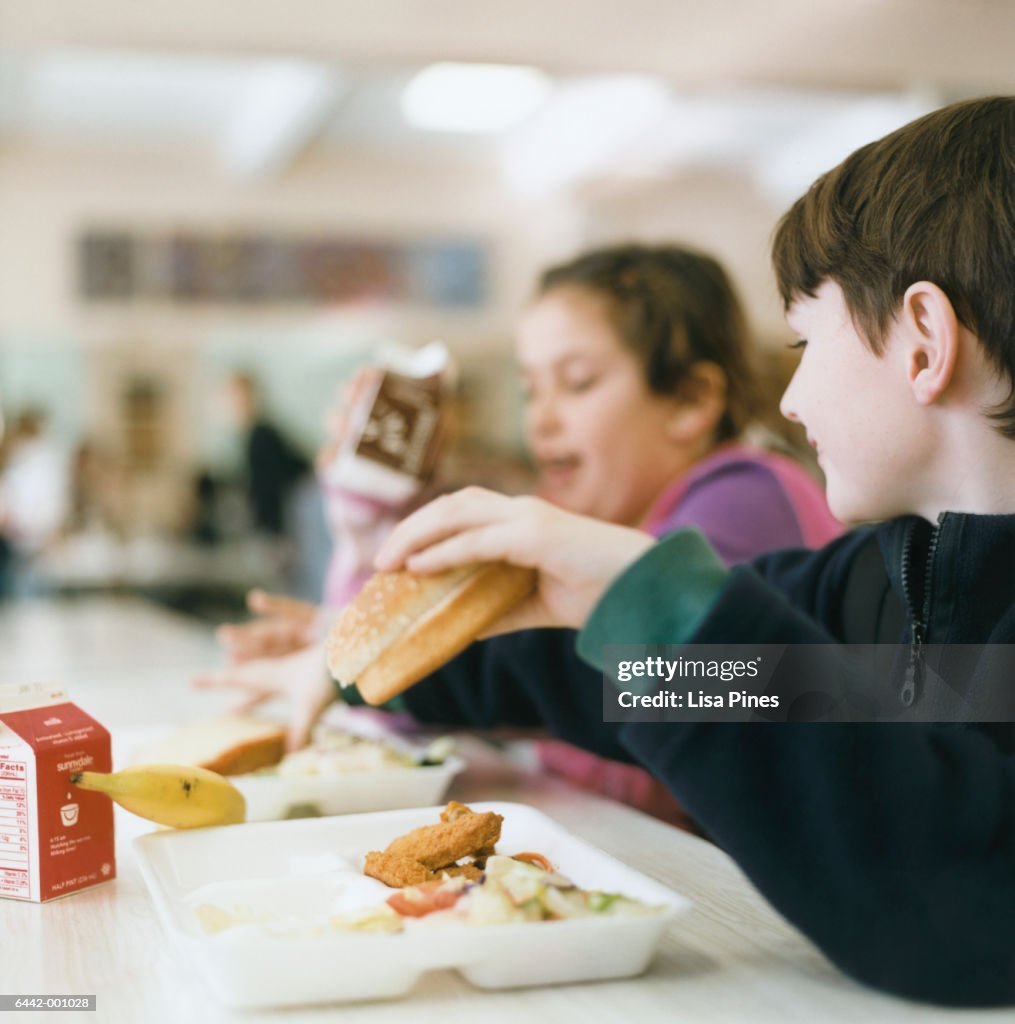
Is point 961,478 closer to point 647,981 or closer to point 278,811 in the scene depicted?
point 647,981

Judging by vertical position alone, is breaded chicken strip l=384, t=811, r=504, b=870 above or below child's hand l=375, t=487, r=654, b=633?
below

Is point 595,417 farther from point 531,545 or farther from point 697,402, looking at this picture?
point 531,545

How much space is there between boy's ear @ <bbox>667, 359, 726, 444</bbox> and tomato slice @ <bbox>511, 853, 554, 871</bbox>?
35.7 inches

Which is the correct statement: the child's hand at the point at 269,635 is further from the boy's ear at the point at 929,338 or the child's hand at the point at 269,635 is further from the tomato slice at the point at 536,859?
the boy's ear at the point at 929,338

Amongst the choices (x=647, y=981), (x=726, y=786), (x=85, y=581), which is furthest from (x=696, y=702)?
(x=85, y=581)

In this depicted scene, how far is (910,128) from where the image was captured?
31.5 inches

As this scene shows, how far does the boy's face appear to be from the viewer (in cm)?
77

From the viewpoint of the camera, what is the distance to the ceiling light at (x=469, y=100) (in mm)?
5707

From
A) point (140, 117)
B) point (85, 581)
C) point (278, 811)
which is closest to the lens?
point (278, 811)

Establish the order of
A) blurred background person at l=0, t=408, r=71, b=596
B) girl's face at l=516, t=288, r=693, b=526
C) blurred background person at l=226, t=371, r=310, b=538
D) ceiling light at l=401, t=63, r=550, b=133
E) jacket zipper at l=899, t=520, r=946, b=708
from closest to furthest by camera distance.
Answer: jacket zipper at l=899, t=520, r=946, b=708 < girl's face at l=516, t=288, r=693, b=526 < ceiling light at l=401, t=63, r=550, b=133 < blurred background person at l=0, t=408, r=71, b=596 < blurred background person at l=226, t=371, r=310, b=538

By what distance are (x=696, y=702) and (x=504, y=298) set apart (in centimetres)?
782

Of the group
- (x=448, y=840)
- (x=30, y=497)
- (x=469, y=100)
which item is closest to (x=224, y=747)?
(x=448, y=840)

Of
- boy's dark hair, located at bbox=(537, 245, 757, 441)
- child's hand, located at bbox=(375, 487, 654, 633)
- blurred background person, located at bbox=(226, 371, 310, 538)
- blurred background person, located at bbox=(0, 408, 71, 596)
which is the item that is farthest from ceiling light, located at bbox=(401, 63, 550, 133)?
child's hand, located at bbox=(375, 487, 654, 633)

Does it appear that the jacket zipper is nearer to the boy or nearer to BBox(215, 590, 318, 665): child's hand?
the boy
